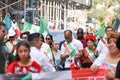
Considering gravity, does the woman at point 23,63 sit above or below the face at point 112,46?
below

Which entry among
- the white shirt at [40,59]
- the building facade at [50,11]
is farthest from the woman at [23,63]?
the building facade at [50,11]

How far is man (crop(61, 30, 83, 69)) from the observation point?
12.1 metres

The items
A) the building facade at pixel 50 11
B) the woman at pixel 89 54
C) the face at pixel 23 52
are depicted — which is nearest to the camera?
the face at pixel 23 52

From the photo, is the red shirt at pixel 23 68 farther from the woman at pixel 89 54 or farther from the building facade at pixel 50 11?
the building facade at pixel 50 11

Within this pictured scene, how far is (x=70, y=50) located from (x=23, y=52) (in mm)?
5208

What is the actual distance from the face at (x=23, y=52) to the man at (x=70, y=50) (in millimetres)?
4788

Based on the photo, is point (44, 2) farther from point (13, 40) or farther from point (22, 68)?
point (22, 68)

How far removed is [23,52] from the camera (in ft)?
23.8

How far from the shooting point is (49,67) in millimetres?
7867

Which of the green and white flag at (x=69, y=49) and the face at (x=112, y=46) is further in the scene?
the green and white flag at (x=69, y=49)

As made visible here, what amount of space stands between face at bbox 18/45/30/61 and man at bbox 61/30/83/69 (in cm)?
479

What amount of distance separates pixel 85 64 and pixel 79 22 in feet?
256

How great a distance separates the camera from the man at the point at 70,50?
39.8 ft

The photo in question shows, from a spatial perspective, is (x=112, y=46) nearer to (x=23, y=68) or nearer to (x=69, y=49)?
(x=23, y=68)
